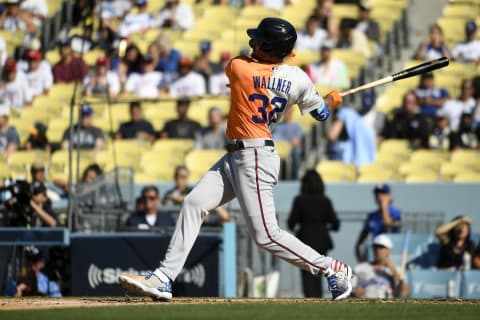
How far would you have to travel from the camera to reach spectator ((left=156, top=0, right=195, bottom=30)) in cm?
2031

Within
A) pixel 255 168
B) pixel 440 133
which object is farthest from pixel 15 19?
pixel 255 168

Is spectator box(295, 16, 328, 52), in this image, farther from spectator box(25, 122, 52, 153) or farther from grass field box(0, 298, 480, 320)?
grass field box(0, 298, 480, 320)

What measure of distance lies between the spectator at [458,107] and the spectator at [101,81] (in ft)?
15.9

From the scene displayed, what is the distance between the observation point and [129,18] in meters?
20.7

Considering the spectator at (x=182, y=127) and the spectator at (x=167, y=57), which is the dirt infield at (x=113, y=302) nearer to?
the spectator at (x=182, y=127)

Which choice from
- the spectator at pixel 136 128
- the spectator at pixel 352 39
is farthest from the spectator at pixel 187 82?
the spectator at pixel 352 39

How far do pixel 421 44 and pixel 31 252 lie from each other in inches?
312

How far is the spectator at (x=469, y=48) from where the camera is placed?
59.1ft

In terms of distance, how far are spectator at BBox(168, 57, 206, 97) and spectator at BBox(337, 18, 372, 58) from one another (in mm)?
2163

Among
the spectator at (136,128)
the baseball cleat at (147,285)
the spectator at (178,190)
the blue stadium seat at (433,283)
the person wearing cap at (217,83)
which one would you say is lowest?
the blue stadium seat at (433,283)

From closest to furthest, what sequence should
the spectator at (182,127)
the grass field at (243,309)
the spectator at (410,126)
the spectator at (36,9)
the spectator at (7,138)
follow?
the grass field at (243,309)
the spectator at (410,126)
the spectator at (182,127)
the spectator at (7,138)
the spectator at (36,9)

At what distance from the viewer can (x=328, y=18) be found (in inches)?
749

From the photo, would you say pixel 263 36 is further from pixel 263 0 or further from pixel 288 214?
pixel 263 0

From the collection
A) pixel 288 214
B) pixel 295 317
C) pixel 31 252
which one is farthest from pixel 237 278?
pixel 295 317
